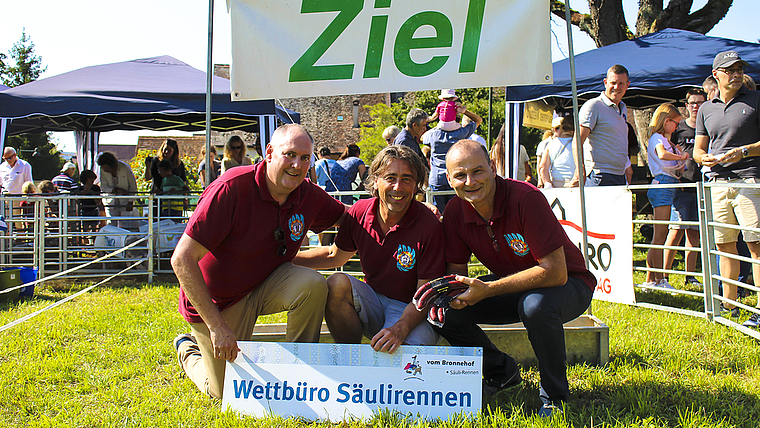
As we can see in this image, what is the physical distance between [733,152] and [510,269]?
8.89 feet

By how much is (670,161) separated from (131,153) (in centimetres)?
7810

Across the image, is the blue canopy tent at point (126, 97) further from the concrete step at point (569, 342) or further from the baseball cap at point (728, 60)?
the baseball cap at point (728, 60)

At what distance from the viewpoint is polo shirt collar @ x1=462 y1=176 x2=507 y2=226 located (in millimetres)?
2795

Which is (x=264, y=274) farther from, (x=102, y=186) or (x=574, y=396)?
(x=102, y=186)

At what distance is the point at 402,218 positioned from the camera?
3.09 meters

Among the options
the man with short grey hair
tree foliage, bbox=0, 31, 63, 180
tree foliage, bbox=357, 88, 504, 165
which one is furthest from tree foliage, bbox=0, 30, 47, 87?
the man with short grey hair

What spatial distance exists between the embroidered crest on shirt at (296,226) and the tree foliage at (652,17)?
12494mm

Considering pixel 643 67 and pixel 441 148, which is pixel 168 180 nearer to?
pixel 441 148

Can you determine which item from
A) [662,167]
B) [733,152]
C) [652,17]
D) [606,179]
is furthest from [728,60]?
[652,17]

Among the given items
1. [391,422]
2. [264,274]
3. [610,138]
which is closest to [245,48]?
[264,274]

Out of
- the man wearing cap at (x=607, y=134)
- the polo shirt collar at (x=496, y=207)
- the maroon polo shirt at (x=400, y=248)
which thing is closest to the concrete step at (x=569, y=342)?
the maroon polo shirt at (x=400, y=248)

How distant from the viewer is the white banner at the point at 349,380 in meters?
2.59

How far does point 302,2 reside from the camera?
3295 mm

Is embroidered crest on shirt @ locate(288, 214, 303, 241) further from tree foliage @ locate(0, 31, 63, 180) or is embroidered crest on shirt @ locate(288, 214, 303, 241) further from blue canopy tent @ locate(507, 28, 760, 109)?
tree foliage @ locate(0, 31, 63, 180)
